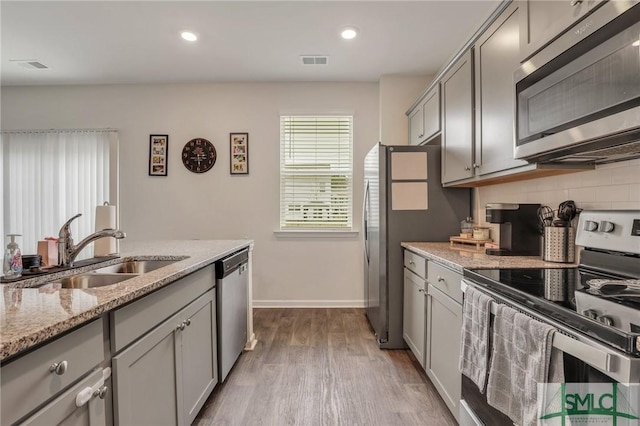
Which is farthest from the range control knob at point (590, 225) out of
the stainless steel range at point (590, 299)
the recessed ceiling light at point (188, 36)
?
the recessed ceiling light at point (188, 36)

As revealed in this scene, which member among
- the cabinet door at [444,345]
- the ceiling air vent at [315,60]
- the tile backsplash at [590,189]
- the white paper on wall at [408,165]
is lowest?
the cabinet door at [444,345]

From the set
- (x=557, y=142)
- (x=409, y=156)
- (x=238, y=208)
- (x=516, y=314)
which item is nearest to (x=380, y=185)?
(x=409, y=156)

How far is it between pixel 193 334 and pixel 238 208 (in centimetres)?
237

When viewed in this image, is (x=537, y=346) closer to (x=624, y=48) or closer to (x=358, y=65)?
(x=624, y=48)

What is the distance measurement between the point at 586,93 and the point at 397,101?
8.78 ft

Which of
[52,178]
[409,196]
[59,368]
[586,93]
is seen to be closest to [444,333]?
[409,196]

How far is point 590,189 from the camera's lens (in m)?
1.60

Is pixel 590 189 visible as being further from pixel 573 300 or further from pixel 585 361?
pixel 585 361

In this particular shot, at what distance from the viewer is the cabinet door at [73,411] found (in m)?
0.73

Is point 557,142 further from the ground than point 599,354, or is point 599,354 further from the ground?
point 557,142

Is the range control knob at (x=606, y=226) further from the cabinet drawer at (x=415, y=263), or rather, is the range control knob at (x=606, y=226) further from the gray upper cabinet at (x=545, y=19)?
the cabinet drawer at (x=415, y=263)

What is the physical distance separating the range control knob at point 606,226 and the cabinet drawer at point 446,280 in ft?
2.02

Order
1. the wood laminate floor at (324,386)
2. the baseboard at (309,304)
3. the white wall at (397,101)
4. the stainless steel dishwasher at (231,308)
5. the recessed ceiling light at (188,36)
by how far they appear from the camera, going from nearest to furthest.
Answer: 1. the wood laminate floor at (324,386)
2. the stainless steel dishwasher at (231,308)
3. the recessed ceiling light at (188,36)
4. the white wall at (397,101)
5. the baseboard at (309,304)

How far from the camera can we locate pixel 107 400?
98 cm
